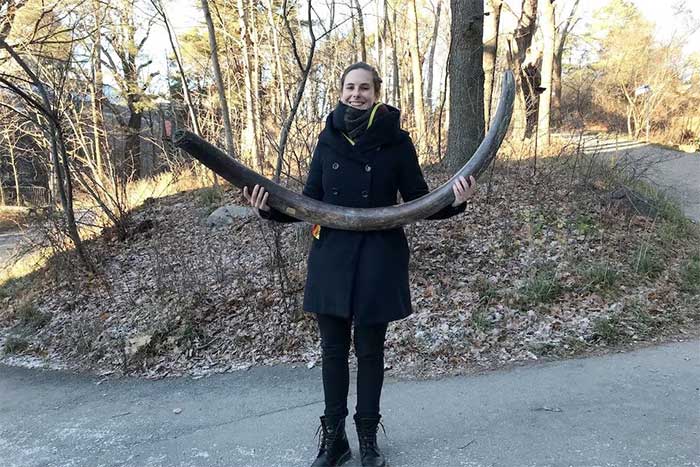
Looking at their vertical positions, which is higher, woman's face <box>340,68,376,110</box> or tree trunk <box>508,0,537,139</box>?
tree trunk <box>508,0,537,139</box>

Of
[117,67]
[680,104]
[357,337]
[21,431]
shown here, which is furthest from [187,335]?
[680,104]

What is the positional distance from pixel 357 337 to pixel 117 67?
1855 centimetres

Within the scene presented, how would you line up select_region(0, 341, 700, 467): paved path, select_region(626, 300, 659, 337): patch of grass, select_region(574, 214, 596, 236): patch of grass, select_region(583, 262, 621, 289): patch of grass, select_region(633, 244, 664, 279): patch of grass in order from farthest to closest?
select_region(574, 214, 596, 236): patch of grass → select_region(633, 244, 664, 279): patch of grass → select_region(583, 262, 621, 289): patch of grass → select_region(626, 300, 659, 337): patch of grass → select_region(0, 341, 700, 467): paved path

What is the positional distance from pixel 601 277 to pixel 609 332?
1.02 m

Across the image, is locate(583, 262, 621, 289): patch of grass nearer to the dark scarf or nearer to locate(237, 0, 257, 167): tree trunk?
the dark scarf

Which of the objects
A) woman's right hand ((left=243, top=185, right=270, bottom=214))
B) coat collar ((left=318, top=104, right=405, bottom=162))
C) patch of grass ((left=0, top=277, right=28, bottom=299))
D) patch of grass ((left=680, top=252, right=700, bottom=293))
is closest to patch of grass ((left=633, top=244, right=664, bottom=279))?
patch of grass ((left=680, top=252, right=700, bottom=293))

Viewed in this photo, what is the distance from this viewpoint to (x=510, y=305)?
496 centimetres

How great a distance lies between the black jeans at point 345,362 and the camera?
2521 mm

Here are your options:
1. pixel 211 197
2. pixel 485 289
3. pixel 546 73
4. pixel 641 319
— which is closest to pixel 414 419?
pixel 485 289

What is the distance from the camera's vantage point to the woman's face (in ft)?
7.94

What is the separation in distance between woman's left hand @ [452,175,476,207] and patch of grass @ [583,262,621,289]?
11.0 ft

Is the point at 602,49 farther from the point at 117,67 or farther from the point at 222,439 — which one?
the point at 222,439

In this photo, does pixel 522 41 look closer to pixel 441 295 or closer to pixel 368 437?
pixel 441 295

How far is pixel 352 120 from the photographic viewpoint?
2424 millimetres
